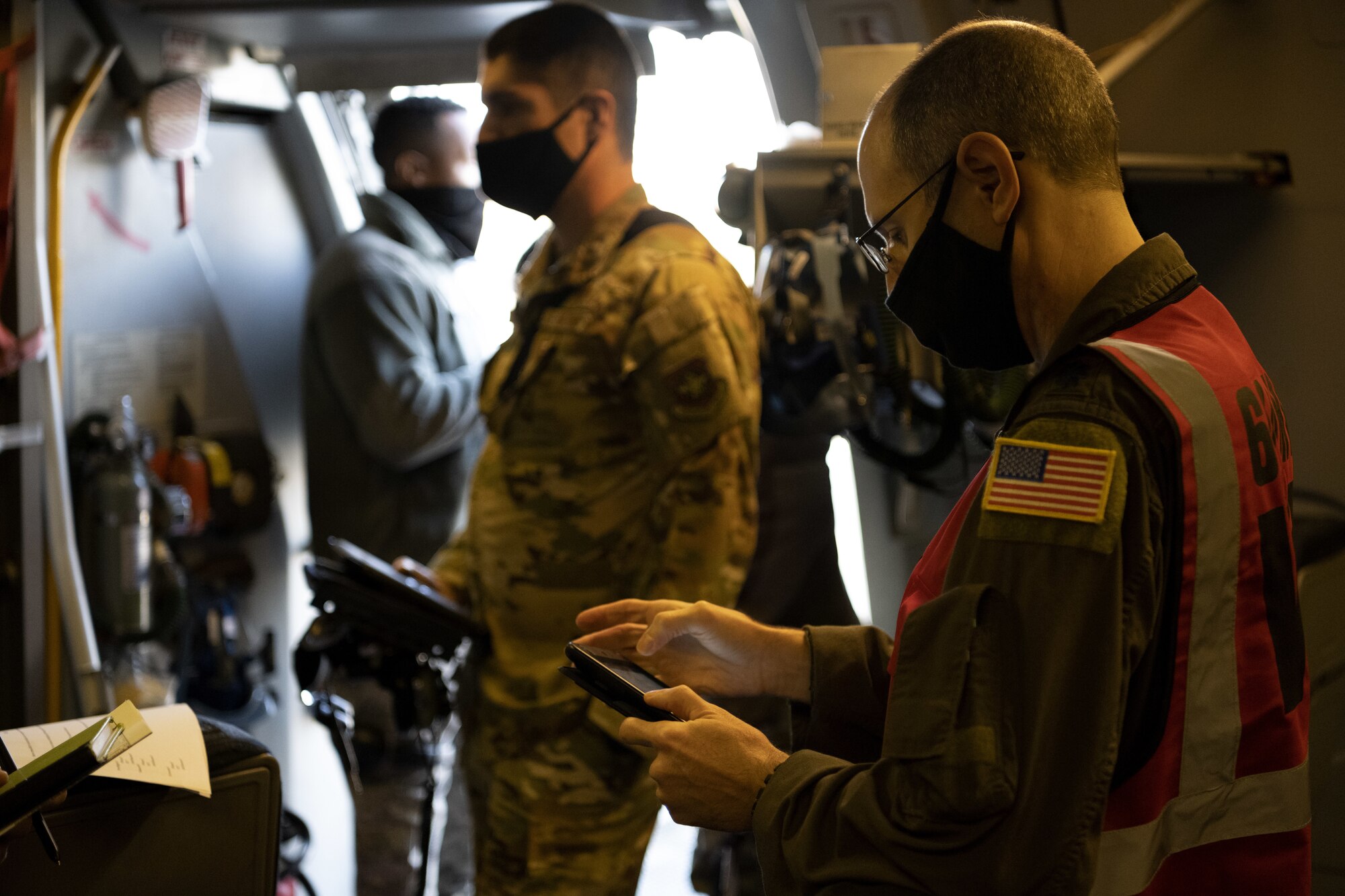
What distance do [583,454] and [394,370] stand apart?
1155 millimetres

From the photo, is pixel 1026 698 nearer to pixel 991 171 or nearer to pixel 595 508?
pixel 991 171

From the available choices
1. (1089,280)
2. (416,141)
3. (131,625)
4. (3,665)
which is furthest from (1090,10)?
(3,665)

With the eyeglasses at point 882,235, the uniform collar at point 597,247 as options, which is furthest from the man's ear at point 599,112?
the eyeglasses at point 882,235

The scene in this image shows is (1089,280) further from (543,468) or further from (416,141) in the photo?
(416,141)

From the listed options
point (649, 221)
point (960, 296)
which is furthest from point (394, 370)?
point (960, 296)

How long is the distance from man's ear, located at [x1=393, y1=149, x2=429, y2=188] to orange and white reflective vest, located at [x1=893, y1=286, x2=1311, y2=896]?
259 centimetres

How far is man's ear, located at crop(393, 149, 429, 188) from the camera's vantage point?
126 inches

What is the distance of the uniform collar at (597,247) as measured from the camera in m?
1.87

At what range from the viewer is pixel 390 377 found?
2.80 metres

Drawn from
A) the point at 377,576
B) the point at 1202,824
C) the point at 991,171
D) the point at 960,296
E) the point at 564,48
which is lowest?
the point at 377,576

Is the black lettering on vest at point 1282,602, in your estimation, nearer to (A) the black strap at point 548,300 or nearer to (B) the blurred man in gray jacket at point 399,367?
(A) the black strap at point 548,300

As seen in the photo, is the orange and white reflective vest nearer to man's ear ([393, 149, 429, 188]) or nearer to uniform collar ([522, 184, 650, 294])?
uniform collar ([522, 184, 650, 294])

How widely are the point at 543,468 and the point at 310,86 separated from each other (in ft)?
Result: 6.52

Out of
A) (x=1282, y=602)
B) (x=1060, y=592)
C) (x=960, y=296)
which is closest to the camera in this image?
(x=1060, y=592)
